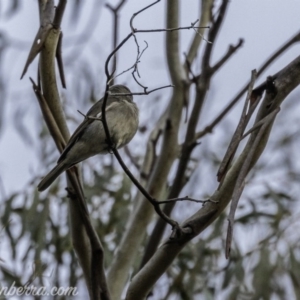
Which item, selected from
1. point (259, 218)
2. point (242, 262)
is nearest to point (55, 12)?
point (242, 262)

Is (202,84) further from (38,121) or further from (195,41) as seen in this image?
(38,121)

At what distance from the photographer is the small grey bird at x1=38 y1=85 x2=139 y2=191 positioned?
2.58m

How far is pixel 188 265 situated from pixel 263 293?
1.79 feet

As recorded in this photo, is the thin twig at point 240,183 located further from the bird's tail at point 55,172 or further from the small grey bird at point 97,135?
the bird's tail at point 55,172

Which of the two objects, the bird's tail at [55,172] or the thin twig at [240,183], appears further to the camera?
the bird's tail at [55,172]

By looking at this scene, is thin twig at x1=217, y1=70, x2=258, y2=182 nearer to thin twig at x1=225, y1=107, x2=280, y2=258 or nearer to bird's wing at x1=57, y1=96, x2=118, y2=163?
thin twig at x1=225, y1=107, x2=280, y2=258

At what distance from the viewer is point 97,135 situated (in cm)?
271

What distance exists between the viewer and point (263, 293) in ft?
11.7

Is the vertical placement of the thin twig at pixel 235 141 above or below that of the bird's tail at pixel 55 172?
below

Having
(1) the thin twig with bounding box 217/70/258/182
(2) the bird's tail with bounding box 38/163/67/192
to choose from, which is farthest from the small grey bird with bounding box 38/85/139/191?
(1) the thin twig with bounding box 217/70/258/182

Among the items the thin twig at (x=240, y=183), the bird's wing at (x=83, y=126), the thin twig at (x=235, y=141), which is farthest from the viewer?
the bird's wing at (x=83, y=126)

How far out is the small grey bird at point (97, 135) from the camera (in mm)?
2582

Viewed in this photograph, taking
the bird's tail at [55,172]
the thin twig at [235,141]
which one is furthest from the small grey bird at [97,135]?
the thin twig at [235,141]

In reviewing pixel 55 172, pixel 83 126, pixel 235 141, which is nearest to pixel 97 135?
pixel 83 126
